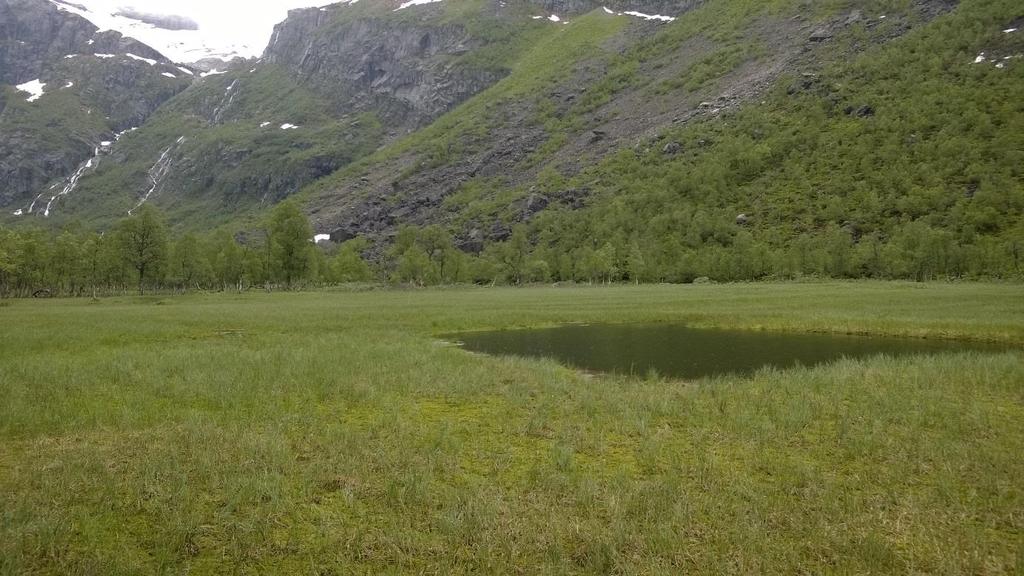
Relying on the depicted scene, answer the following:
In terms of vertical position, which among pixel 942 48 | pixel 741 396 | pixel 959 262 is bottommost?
pixel 741 396

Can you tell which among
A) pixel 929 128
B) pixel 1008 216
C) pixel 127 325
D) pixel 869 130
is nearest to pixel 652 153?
pixel 869 130

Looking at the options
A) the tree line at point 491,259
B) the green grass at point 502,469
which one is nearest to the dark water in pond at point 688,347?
the green grass at point 502,469

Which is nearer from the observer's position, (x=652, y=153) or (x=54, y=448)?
(x=54, y=448)

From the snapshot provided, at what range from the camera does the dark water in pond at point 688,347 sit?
84.1 ft

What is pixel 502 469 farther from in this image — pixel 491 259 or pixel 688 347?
pixel 491 259

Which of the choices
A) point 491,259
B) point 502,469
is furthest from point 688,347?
point 491,259

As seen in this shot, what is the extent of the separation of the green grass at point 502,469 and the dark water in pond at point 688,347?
15.2 feet

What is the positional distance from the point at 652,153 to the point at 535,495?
183 metres

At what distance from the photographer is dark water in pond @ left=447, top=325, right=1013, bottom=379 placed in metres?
25.6

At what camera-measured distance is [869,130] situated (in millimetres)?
141625

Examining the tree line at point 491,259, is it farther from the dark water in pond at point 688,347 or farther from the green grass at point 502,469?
the green grass at point 502,469

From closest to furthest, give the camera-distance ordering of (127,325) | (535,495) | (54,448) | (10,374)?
(535,495)
(54,448)
(10,374)
(127,325)

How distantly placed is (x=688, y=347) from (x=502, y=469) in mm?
23310

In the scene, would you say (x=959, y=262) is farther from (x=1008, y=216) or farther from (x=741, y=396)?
(x=741, y=396)
